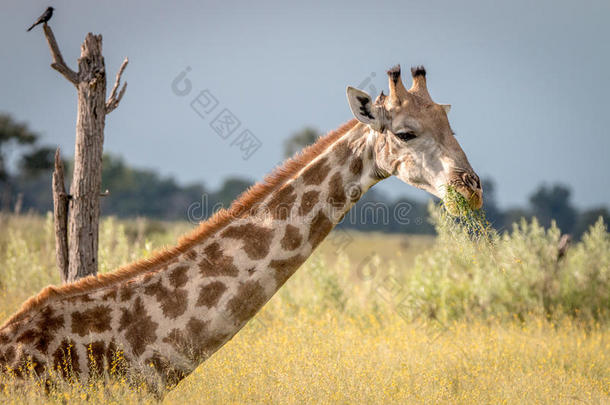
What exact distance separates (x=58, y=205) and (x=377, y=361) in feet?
16.0

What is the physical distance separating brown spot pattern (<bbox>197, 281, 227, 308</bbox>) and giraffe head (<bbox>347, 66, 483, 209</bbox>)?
6.06 ft

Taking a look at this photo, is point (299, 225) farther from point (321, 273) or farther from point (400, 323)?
point (321, 273)

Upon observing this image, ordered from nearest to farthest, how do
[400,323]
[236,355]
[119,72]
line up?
[236,355] → [119,72] → [400,323]

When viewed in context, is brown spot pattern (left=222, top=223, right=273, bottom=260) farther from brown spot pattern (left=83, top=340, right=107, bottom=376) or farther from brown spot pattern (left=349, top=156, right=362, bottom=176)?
brown spot pattern (left=83, top=340, right=107, bottom=376)

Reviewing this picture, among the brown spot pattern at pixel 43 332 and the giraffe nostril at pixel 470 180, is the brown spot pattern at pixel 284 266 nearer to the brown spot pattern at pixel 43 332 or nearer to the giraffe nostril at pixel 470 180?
the giraffe nostril at pixel 470 180

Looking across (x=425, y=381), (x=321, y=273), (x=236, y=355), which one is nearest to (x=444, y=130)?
(x=425, y=381)

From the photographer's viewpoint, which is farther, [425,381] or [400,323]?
[400,323]

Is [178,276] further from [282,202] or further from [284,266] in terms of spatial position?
[282,202]

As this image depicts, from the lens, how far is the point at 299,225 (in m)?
5.04

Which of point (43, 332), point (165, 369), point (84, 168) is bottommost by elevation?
point (165, 369)

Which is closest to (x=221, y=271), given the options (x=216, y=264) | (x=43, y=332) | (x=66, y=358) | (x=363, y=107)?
(x=216, y=264)

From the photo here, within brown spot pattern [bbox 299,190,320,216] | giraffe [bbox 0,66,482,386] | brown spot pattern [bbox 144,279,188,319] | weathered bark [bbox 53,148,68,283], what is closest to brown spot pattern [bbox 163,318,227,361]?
giraffe [bbox 0,66,482,386]

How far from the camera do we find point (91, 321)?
493cm

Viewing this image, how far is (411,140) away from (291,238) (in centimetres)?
144
